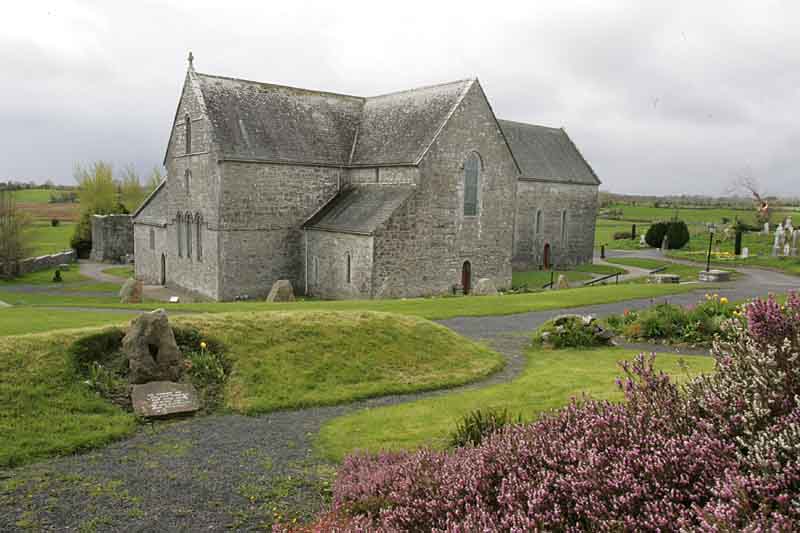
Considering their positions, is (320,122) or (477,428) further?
(320,122)

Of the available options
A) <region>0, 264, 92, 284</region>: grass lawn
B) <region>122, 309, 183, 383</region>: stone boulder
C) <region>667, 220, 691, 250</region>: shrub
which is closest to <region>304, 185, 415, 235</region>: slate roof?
<region>122, 309, 183, 383</region>: stone boulder

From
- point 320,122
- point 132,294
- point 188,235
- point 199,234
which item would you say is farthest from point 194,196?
point 320,122

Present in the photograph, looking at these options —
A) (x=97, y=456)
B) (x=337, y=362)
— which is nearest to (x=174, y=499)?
(x=97, y=456)

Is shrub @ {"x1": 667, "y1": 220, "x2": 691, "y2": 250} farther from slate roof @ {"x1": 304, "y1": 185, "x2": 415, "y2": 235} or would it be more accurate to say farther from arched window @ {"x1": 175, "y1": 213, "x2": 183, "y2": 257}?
arched window @ {"x1": 175, "y1": 213, "x2": 183, "y2": 257}

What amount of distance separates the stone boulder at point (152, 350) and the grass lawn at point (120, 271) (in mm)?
36628

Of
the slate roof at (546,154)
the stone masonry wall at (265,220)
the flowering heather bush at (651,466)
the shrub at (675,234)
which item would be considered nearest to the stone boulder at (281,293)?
the stone masonry wall at (265,220)

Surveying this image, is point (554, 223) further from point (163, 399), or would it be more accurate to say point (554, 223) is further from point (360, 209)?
point (163, 399)

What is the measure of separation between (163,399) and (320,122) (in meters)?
26.9

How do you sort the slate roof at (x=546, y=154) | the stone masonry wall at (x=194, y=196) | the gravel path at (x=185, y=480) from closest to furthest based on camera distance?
1. the gravel path at (x=185, y=480)
2. the stone masonry wall at (x=194, y=196)
3. the slate roof at (x=546, y=154)

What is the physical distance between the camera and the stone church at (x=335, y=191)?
31.0m

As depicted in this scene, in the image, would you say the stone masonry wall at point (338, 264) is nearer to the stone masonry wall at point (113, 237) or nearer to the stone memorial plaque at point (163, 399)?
the stone memorial plaque at point (163, 399)

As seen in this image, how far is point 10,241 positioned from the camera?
142ft

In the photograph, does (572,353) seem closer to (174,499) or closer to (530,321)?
(530,321)

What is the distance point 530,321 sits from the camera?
825 inches
